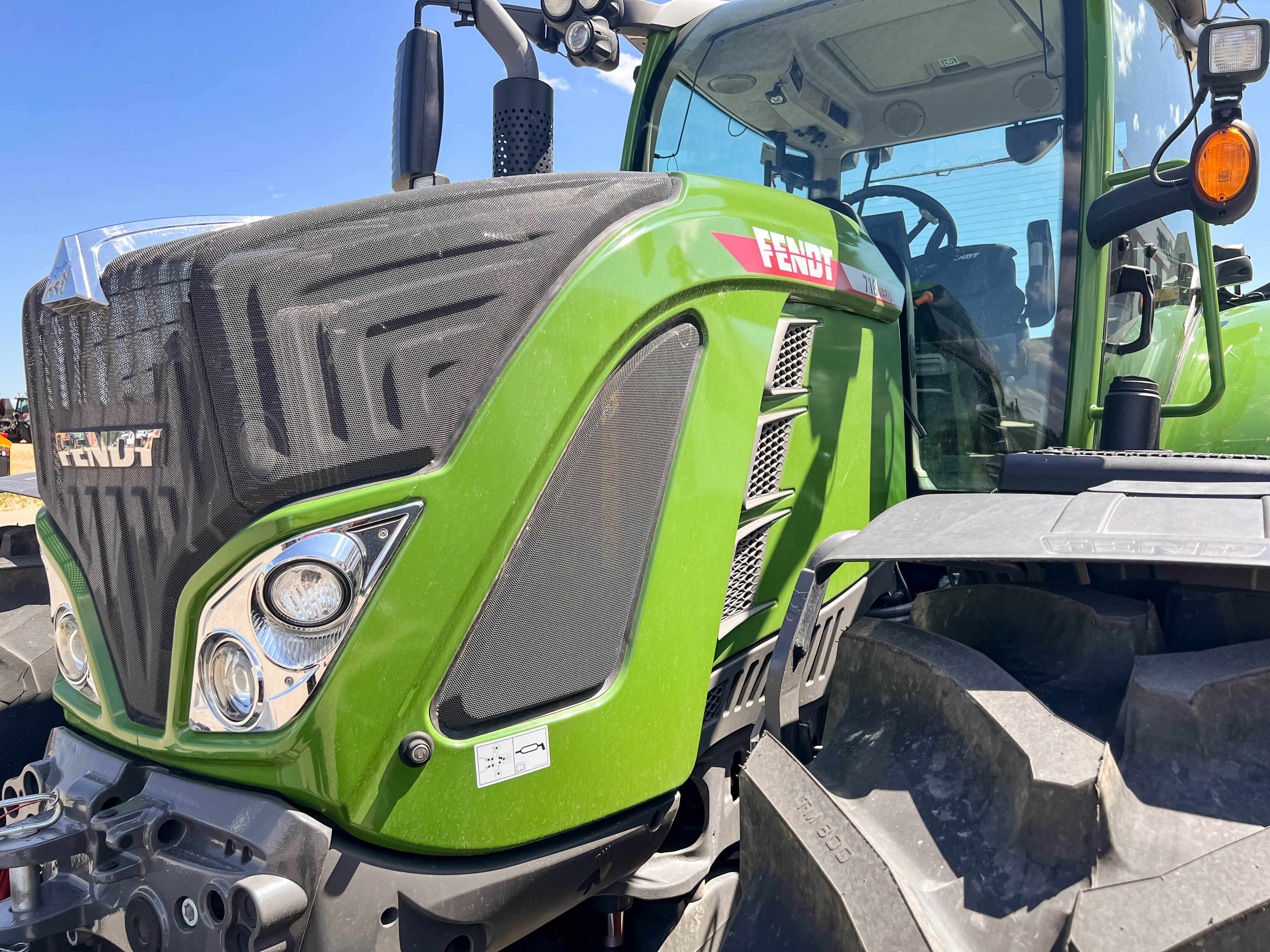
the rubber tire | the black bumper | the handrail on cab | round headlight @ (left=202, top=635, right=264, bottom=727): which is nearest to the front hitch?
the black bumper

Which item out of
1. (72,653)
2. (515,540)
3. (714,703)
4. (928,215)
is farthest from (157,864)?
(928,215)

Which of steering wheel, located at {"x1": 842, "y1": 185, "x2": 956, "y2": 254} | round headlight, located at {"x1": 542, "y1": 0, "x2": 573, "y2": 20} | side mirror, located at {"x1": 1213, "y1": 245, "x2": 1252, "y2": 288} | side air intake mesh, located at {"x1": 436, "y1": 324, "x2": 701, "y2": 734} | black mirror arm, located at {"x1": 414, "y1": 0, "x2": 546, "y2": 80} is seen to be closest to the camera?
side air intake mesh, located at {"x1": 436, "y1": 324, "x2": 701, "y2": 734}

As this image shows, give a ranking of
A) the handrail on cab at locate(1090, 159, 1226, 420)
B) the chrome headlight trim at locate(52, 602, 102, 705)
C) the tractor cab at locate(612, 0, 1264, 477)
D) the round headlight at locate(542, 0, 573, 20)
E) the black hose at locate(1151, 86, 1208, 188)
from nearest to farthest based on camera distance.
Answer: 1. the chrome headlight trim at locate(52, 602, 102, 705)
2. the black hose at locate(1151, 86, 1208, 188)
3. the tractor cab at locate(612, 0, 1264, 477)
4. the round headlight at locate(542, 0, 573, 20)
5. the handrail on cab at locate(1090, 159, 1226, 420)

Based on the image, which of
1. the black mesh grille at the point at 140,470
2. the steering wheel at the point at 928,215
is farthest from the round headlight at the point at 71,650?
the steering wheel at the point at 928,215

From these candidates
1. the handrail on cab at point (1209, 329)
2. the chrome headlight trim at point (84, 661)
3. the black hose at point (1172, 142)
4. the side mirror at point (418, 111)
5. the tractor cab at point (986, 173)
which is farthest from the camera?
the handrail on cab at point (1209, 329)

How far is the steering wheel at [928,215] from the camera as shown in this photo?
7.74 ft

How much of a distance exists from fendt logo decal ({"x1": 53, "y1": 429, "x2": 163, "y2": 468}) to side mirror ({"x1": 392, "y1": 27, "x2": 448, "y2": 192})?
735 millimetres

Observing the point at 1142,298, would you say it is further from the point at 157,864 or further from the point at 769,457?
the point at 157,864

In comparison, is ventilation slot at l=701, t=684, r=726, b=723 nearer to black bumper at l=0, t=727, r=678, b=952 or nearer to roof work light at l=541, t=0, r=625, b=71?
black bumper at l=0, t=727, r=678, b=952

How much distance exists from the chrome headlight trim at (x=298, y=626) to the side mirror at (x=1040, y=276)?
1.62 metres

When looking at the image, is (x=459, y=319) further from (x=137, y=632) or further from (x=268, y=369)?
(x=137, y=632)

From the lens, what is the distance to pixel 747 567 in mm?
1801

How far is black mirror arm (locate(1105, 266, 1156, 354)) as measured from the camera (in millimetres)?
2389

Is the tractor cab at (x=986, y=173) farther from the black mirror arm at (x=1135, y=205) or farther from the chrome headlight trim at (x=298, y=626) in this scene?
the chrome headlight trim at (x=298, y=626)
